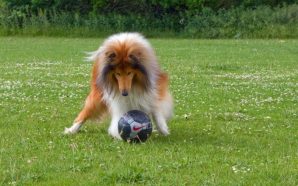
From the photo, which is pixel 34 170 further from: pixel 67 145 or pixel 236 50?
pixel 236 50

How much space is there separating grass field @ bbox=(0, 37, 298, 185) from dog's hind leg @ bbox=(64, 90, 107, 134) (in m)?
0.21

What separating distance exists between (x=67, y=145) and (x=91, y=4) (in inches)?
1572

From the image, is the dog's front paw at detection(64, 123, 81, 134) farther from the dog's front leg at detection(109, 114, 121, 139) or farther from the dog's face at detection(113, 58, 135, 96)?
the dog's face at detection(113, 58, 135, 96)

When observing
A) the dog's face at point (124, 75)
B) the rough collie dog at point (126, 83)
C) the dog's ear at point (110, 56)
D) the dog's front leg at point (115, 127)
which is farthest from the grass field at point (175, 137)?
the dog's ear at point (110, 56)

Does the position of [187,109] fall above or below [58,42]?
above

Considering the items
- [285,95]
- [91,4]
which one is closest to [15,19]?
[91,4]

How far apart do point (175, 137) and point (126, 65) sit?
1450 mm

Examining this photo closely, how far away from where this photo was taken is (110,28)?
Answer: 148ft

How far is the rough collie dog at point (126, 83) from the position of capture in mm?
9055

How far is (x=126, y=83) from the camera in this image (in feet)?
29.7

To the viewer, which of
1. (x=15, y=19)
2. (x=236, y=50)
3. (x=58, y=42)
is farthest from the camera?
(x=15, y=19)

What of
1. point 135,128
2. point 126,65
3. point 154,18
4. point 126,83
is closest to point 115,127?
point 135,128

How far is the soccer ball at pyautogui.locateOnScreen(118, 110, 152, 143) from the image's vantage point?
9094mm

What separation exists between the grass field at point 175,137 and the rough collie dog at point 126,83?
33 centimetres
